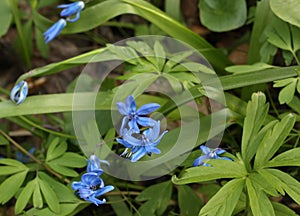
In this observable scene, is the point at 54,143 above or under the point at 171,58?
under

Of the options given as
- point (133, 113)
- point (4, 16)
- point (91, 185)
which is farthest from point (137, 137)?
point (4, 16)

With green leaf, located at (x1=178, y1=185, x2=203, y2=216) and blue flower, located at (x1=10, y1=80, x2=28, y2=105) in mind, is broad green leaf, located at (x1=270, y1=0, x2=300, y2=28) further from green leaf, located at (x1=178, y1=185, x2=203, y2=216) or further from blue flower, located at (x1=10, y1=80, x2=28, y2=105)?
blue flower, located at (x1=10, y1=80, x2=28, y2=105)

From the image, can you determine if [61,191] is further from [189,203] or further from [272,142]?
[272,142]

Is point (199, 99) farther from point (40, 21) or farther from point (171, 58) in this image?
point (40, 21)

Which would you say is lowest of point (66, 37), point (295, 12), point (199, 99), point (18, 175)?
point (66, 37)

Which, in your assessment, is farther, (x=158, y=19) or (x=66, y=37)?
(x=66, y=37)

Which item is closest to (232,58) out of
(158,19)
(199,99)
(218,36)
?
(218,36)
